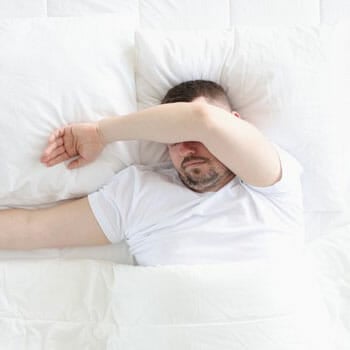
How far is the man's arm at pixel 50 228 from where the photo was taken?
1294 millimetres

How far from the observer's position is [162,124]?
3.92 feet

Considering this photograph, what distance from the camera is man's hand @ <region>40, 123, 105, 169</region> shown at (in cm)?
127

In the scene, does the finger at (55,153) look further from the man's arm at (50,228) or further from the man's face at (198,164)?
the man's face at (198,164)

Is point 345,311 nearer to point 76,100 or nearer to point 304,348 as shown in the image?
point 304,348

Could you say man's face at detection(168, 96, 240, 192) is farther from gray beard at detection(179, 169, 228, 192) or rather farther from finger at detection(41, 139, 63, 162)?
finger at detection(41, 139, 63, 162)

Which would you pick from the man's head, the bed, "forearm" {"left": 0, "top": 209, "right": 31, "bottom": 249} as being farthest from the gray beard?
"forearm" {"left": 0, "top": 209, "right": 31, "bottom": 249}

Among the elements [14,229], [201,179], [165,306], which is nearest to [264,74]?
[201,179]

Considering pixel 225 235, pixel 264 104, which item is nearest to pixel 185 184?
pixel 225 235

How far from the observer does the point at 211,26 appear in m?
1.39

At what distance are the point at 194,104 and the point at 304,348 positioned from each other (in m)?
0.57

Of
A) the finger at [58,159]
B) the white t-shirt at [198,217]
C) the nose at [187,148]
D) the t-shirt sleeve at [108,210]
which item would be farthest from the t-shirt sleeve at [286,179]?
the finger at [58,159]

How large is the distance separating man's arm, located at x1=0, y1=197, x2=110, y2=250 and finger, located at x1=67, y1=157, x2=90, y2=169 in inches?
3.3

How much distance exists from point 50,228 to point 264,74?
0.62 m

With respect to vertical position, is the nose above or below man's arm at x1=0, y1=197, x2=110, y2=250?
above
